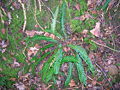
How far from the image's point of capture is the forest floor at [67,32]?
2.60 m

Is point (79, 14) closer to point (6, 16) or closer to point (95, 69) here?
point (95, 69)

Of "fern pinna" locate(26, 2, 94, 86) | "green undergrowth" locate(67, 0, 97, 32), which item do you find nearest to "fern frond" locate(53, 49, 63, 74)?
"fern pinna" locate(26, 2, 94, 86)

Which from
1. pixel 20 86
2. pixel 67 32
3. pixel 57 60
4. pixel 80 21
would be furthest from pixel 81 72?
pixel 20 86

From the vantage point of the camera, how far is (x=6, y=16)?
257 cm

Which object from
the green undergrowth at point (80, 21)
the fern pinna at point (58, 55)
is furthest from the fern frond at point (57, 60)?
the green undergrowth at point (80, 21)

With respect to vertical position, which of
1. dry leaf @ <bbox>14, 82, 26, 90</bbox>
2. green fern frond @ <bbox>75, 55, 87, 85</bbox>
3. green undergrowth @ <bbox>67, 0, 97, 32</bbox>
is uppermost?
green undergrowth @ <bbox>67, 0, 97, 32</bbox>

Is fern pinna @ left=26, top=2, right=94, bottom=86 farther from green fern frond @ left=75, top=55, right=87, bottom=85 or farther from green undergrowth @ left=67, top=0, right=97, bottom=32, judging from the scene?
green undergrowth @ left=67, top=0, right=97, bottom=32

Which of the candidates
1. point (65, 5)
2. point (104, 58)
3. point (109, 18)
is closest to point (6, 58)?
point (65, 5)

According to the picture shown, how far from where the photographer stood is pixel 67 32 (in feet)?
8.94

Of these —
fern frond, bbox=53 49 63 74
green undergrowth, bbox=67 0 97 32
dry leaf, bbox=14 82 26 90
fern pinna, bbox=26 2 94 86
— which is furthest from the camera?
green undergrowth, bbox=67 0 97 32

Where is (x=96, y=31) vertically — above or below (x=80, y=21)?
below

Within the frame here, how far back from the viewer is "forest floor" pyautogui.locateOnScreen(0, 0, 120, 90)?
2.60 meters

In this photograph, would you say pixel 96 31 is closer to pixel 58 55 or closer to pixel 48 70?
pixel 58 55

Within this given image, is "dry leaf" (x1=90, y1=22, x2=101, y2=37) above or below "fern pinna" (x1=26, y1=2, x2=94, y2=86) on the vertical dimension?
above
